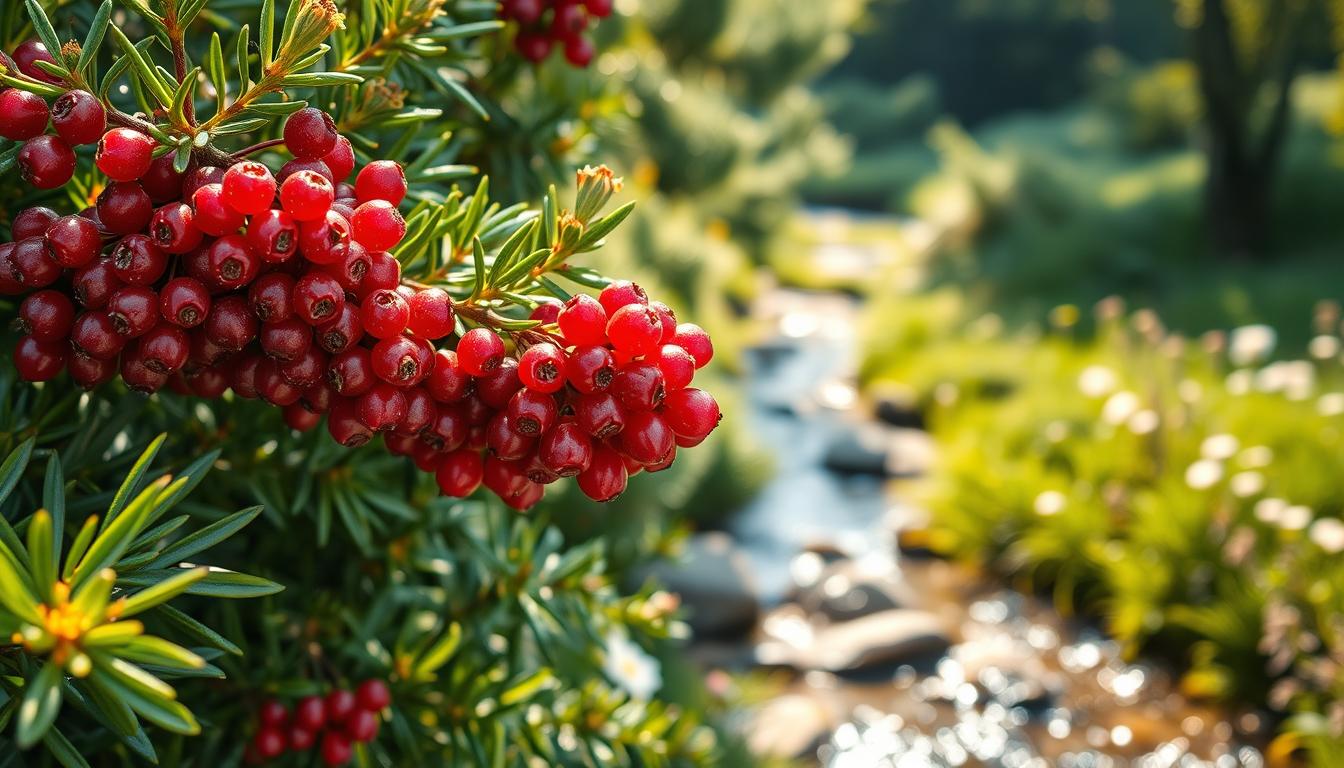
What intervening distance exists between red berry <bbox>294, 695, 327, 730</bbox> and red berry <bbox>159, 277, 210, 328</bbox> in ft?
1.84

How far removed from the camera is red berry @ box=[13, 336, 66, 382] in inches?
Result: 30.1

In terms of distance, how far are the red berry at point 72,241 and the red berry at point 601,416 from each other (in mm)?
345

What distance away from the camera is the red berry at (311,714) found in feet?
3.65

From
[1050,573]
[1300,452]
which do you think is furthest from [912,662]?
[1300,452]

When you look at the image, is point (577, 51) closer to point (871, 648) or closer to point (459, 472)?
point (459, 472)

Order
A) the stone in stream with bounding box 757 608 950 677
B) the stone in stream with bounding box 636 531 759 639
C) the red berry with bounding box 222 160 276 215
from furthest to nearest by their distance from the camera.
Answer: the stone in stream with bounding box 636 531 759 639, the stone in stream with bounding box 757 608 950 677, the red berry with bounding box 222 160 276 215

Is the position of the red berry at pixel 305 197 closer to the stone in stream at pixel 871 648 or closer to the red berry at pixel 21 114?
the red berry at pixel 21 114

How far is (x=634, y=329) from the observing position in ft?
2.29

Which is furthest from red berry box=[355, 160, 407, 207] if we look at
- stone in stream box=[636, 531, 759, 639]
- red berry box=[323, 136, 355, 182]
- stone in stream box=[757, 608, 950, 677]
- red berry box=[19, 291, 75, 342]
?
stone in stream box=[757, 608, 950, 677]

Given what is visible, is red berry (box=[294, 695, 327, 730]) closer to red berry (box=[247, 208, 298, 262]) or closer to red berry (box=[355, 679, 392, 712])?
red berry (box=[355, 679, 392, 712])

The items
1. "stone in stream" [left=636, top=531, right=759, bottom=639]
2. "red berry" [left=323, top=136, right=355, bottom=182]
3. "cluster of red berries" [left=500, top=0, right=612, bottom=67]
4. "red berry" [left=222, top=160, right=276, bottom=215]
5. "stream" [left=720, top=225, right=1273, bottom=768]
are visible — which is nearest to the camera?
"red berry" [left=222, top=160, right=276, bottom=215]

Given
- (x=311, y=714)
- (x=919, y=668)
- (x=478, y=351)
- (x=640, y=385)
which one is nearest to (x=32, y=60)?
(x=478, y=351)

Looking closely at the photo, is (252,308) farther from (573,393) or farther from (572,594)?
(572,594)

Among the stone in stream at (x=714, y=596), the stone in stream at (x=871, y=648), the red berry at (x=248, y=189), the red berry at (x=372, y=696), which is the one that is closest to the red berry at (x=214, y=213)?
the red berry at (x=248, y=189)
